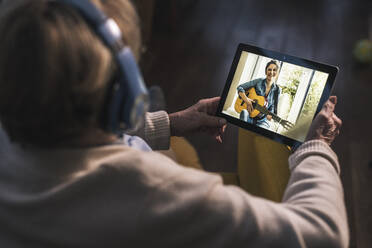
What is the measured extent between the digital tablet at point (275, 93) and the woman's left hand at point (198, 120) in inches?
1.4

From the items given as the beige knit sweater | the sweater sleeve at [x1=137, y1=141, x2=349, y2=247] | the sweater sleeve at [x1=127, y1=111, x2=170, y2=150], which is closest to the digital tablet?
the sweater sleeve at [x1=127, y1=111, x2=170, y2=150]

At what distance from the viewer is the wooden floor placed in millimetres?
1955

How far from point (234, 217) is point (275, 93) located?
1.77 feet

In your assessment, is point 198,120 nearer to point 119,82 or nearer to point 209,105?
point 209,105

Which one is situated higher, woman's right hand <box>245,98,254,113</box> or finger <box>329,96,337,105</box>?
finger <box>329,96,337,105</box>

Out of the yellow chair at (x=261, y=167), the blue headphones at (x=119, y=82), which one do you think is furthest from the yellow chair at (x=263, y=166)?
the blue headphones at (x=119, y=82)

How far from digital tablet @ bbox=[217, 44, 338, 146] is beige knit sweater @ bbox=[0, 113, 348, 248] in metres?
0.43

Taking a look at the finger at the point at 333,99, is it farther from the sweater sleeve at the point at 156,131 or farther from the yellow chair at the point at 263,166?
the sweater sleeve at the point at 156,131

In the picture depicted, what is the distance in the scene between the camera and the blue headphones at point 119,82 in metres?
0.48

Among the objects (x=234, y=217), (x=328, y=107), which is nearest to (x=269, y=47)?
(x=328, y=107)

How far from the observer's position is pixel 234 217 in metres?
0.53

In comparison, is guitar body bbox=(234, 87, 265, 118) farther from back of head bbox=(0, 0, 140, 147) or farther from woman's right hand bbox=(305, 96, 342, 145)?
back of head bbox=(0, 0, 140, 147)

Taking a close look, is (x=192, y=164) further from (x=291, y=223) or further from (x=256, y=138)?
(x=291, y=223)

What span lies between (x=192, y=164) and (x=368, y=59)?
1766mm
